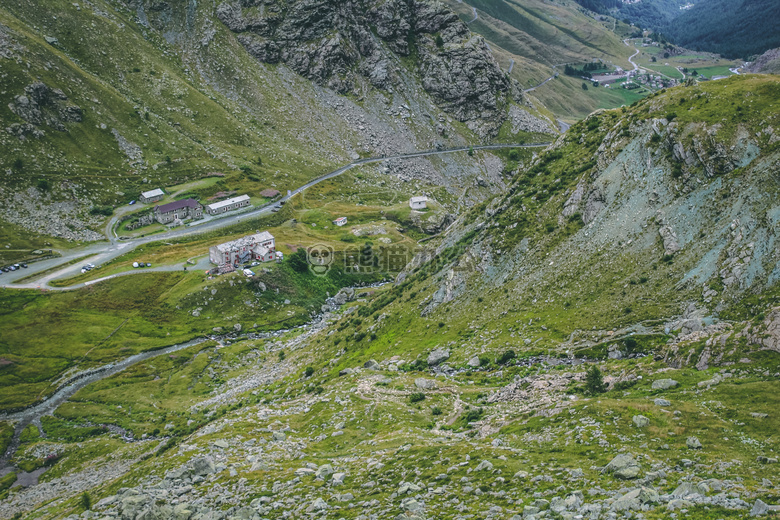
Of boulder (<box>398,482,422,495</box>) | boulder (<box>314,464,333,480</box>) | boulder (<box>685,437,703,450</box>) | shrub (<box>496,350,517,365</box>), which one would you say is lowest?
boulder (<box>314,464,333,480</box>)

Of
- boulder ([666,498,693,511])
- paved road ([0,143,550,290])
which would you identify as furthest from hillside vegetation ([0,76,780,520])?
paved road ([0,143,550,290])

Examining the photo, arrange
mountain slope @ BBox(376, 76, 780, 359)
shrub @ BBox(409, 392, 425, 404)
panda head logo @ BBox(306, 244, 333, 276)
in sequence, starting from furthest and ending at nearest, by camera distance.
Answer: panda head logo @ BBox(306, 244, 333, 276) < shrub @ BBox(409, 392, 425, 404) < mountain slope @ BBox(376, 76, 780, 359)

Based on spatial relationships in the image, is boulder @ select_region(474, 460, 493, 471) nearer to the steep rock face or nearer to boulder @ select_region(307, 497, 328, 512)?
boulder @ select_region(307, 497, 328, 512)

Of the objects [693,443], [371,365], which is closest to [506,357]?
[371,365]

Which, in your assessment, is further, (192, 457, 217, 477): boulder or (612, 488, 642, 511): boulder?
(192, 457, 217, 477): boulder

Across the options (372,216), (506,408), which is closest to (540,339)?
(506,408)

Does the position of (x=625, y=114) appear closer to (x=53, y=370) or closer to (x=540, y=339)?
(x=540, y=339)

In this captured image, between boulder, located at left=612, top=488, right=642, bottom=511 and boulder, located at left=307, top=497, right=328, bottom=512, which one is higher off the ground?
boulder, located at left=612, top=488, right=642, bottom=511
